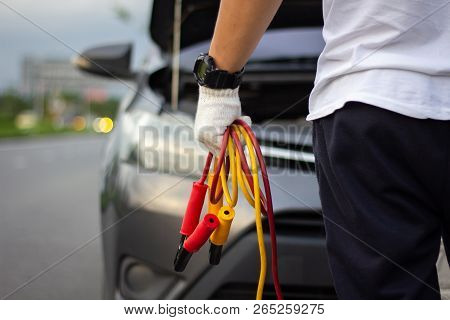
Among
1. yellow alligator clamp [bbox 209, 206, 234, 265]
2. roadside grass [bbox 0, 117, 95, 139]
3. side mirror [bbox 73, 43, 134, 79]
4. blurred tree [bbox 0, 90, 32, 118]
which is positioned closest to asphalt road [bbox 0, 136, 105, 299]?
side mirror [bbox 73, 43, 134, 79]

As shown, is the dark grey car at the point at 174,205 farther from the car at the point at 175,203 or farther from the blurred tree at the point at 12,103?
the blurred tree at the point at 12,103

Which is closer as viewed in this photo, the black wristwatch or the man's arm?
the man's arm

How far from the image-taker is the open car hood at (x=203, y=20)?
10.1ft

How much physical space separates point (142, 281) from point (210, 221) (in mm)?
1023

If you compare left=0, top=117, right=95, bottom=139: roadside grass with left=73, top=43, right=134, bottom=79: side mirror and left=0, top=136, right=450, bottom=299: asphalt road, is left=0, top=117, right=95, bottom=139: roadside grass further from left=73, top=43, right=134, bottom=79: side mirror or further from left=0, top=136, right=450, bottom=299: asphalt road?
left=73, top=43, right=134, bottom=79: side mirror

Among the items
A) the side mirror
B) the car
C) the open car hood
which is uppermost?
the open car hood

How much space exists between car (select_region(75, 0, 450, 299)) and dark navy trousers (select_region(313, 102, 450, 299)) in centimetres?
98

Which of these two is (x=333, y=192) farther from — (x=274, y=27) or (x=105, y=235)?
(x=274, y=27)

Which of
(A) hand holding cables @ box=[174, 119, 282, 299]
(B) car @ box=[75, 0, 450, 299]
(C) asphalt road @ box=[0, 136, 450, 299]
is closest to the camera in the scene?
(A) hand holding cables @ box=[174, 119, 282, 299]

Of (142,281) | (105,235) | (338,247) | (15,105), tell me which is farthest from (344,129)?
(15,105)

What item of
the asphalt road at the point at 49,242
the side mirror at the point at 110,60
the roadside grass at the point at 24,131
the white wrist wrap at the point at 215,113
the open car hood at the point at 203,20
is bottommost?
the roadside grass at the point at 24,131

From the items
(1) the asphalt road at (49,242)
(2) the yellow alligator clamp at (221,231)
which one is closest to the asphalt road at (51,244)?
(1) the asphalt road at (49,242)

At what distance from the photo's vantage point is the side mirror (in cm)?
334

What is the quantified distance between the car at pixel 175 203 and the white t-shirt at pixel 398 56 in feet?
3.50
